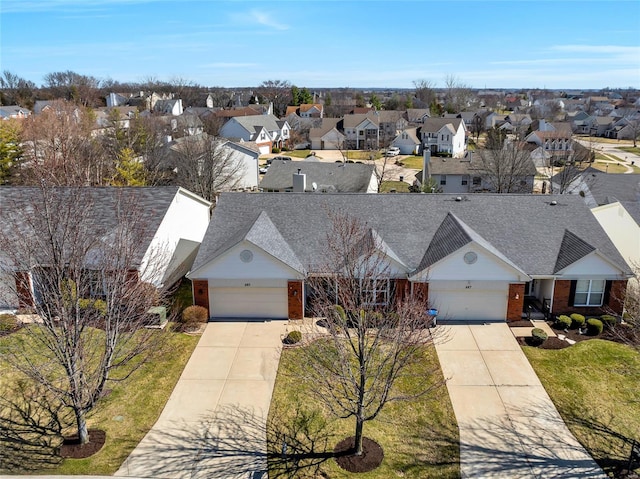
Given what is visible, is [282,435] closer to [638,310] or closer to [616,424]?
[616,424]

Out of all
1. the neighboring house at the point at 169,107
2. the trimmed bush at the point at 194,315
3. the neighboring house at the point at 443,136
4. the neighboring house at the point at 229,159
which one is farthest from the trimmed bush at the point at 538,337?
the neighboring house at the point at 169,107

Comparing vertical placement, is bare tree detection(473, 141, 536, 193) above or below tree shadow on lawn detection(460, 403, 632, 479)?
above

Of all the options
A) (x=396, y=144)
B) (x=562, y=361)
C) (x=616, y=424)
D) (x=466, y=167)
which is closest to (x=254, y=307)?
(x=562, y=361)

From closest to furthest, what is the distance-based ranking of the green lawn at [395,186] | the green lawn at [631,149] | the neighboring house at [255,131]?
the green lawn at [395,186] < the neighboring house at [255,131] < the green lawn at [631,149]

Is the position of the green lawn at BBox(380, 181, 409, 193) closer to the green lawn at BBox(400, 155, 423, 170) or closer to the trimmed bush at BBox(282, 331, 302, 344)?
the green lawn at BBox(400, 155, 423, 170)

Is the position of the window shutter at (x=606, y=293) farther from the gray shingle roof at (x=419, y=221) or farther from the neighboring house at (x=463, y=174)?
the neighboring house at (x=463, y=174)

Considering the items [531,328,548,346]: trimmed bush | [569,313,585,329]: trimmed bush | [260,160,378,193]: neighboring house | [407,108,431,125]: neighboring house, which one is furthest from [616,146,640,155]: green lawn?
[531,328,548,346]: trimmed bush
